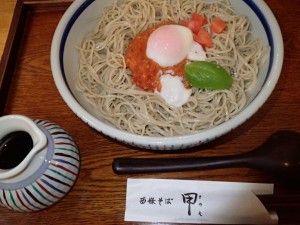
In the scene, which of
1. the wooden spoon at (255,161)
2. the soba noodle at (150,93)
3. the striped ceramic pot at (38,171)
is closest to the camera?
the striped ceramic pot at (38,171)

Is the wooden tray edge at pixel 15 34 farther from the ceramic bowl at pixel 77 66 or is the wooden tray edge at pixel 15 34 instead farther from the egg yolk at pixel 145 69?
the egg yolk at pixel 145 69

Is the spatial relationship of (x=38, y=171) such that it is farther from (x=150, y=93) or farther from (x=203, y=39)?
(x=203, y=39)

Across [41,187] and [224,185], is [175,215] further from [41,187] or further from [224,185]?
[41,187]

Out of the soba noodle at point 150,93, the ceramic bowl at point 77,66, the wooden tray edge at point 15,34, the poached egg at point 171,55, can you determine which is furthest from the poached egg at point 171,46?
the wooden tray edge at point 15,34

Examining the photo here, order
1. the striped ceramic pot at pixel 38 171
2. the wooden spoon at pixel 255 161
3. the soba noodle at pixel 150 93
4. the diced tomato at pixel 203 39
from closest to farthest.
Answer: the striped ceramic pot at pixel 38 171, the wooden spoon at pixel 255 161, the soba noodle at pixel 150 93, the diced tomato at pixel 203 39

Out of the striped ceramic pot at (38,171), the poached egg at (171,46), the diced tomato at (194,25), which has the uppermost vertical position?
the diced tomato at (194,25)

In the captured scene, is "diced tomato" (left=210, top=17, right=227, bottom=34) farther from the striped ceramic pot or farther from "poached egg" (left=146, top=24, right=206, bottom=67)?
the striped ceramic pot
